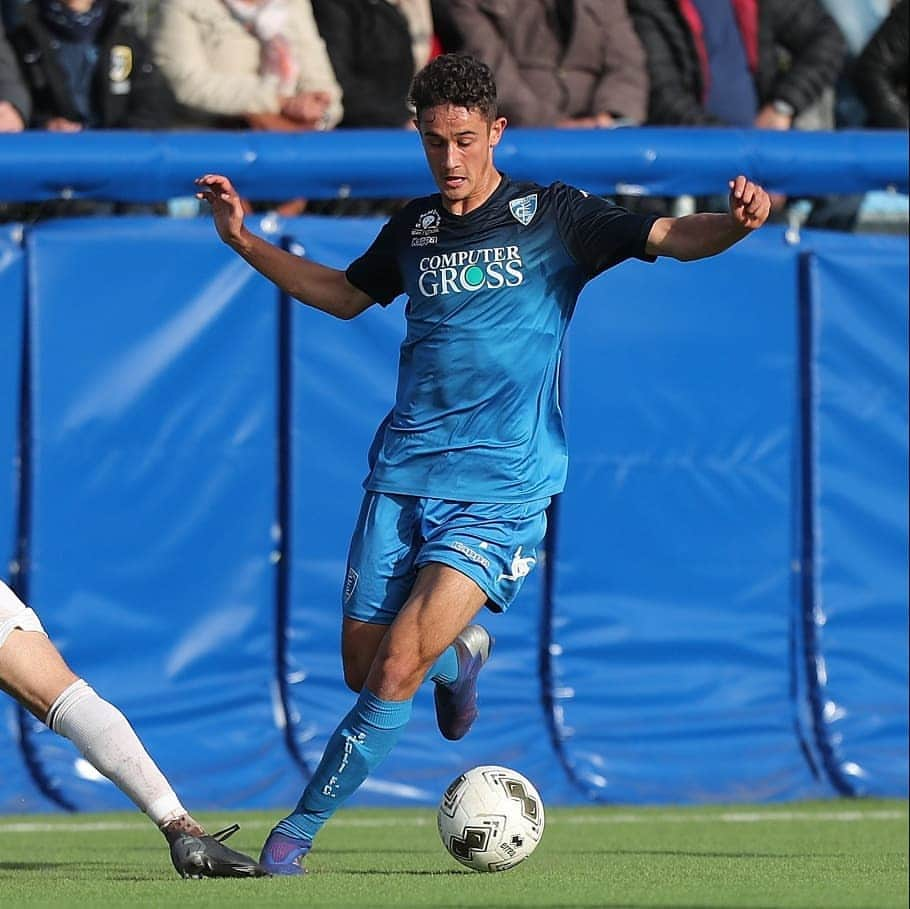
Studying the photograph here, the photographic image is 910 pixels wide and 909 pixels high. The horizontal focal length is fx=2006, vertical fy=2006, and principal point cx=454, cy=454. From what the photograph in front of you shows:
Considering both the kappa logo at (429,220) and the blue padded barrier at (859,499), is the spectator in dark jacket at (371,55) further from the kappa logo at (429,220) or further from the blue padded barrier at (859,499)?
the kappa logo at (429,220)

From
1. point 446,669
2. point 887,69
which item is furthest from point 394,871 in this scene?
point 887,69

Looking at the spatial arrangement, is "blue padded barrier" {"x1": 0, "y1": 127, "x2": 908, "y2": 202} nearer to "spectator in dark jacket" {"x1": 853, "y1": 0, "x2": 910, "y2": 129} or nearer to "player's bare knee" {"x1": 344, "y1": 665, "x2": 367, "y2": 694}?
"spectator in dark jacket" {"x1": 853, "y1": 0, "x2": 910, "y2": 129}

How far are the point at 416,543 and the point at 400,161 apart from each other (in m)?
3.74

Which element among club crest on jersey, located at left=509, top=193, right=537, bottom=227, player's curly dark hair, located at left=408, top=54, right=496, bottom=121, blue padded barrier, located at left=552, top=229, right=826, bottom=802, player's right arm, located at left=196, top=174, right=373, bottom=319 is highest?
player's curly dark hair, located at left=408, top=54, right=496, bottom=121

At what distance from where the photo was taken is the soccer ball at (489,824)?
6156 millimetres

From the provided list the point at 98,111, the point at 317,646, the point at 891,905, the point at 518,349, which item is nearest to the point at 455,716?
the point at 518,349

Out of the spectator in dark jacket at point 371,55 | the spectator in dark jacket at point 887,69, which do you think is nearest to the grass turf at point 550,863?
the spectator in dark jacket at point 371,55

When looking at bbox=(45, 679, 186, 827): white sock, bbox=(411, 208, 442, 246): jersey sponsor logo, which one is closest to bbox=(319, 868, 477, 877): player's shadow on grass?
bbox=(45, 679, 186, 827): white sock

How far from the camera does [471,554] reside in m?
6.11

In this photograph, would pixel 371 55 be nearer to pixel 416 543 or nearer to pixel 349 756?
pixel 416 543

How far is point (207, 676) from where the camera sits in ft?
31.8

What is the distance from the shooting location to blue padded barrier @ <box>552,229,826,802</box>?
10.1 m

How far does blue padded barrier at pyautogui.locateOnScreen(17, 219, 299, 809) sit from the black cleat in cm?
377

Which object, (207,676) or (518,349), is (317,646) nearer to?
(207,676)
